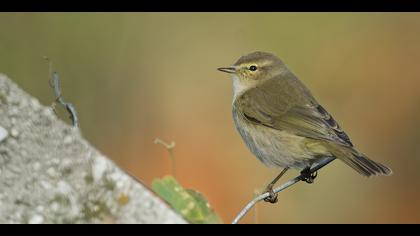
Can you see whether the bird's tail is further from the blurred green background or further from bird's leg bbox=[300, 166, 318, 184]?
the blurred green background

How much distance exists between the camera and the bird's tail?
4680 millimetres

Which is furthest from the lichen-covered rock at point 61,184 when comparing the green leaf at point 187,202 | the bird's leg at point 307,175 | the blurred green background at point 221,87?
the blurred green background at point 221,87

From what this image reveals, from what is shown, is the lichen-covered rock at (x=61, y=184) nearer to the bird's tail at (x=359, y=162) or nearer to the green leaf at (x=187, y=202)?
the green leaf at (x=187, y=202)

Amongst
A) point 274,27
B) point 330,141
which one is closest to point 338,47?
point 274,27

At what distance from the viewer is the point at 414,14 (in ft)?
28.6

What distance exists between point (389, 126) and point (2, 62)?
13.3 feet

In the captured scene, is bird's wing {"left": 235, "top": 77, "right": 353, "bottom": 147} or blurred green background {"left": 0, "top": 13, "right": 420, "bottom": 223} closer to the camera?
bird's wing {"left": 235, "top": 77, "right": 353, "bottom": 147}

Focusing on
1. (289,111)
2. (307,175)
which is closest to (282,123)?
(289,111)

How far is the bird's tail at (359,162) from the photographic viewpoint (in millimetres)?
4680

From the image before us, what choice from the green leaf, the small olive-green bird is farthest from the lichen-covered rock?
the small olive-green bird

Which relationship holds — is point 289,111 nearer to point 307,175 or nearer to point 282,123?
point 282,123

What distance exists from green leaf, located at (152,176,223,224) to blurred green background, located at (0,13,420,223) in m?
4.15
